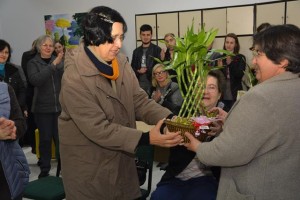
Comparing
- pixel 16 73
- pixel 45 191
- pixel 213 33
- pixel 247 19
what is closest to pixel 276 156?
pixel 213 33

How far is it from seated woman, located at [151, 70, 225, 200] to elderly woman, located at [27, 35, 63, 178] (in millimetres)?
2057

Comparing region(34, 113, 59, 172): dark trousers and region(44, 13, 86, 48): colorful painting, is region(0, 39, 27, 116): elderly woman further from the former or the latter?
region(44, 13, 86, 48): colorful painting

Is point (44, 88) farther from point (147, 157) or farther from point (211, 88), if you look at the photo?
point (211, 88)

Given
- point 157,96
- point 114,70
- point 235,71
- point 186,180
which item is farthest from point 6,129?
point 235,71

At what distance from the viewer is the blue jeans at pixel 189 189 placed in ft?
6.87

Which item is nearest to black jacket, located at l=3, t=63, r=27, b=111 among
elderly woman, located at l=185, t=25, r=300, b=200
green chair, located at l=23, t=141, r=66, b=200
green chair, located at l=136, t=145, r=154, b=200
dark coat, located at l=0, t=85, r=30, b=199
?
green chair, located at l=23, t=141, r=66, b=200

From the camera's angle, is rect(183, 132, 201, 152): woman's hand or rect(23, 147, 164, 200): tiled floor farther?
rect(23, 147, 164, 200): tiled floor

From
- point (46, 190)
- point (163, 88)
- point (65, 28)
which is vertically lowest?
point (46, 190)

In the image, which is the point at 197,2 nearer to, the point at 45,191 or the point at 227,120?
the point at 45,191

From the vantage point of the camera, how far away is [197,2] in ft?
19.1

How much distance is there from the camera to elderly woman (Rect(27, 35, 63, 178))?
12.7 ft

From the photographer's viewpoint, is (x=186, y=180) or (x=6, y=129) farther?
(x=186, y=180)

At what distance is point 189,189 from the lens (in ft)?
7.04

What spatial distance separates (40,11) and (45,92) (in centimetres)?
425
